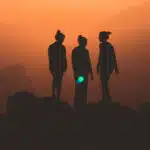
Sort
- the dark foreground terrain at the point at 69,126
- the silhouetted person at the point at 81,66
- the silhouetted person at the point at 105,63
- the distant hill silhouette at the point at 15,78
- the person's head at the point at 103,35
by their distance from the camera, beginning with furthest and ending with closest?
the distant hill silhouette at the point at 15,78 → the silhouetted person at the point at 105,63 → the silhouetted person at the point at 81,66 → the person's head at the point at 103,35 → the dark foreground terrain at the point at 69,126

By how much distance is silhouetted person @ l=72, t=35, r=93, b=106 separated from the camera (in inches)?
422

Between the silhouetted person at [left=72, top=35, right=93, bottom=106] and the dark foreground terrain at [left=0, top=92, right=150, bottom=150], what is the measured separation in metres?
0.65

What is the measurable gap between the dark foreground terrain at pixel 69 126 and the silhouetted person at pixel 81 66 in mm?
652

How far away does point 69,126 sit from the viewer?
9.87 meters

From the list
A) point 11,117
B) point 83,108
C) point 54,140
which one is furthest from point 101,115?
point 11,117

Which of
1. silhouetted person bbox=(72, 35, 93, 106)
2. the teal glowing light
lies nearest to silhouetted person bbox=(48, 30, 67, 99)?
silhouetted person bbox=(72, 35, 93, 106)

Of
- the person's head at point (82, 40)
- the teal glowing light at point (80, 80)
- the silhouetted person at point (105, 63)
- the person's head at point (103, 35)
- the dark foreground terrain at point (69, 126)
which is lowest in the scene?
the dark foreground terrain at point (69, 126)

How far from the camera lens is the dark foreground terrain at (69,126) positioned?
9.19 m

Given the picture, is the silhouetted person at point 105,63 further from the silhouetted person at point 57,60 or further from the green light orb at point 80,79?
the silhouetted person at point 57,60

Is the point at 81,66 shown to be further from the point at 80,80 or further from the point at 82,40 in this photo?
the point at 82,40

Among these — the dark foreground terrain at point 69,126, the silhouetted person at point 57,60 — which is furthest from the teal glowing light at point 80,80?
the dark foreground terrain at point 69,126

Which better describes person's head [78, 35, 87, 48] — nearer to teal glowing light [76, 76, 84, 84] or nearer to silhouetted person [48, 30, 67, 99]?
silhouetted person [48, 30, 67, 99]

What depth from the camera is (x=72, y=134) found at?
31.3 feet

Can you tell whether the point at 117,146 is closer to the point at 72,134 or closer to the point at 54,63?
the point at 72,134
